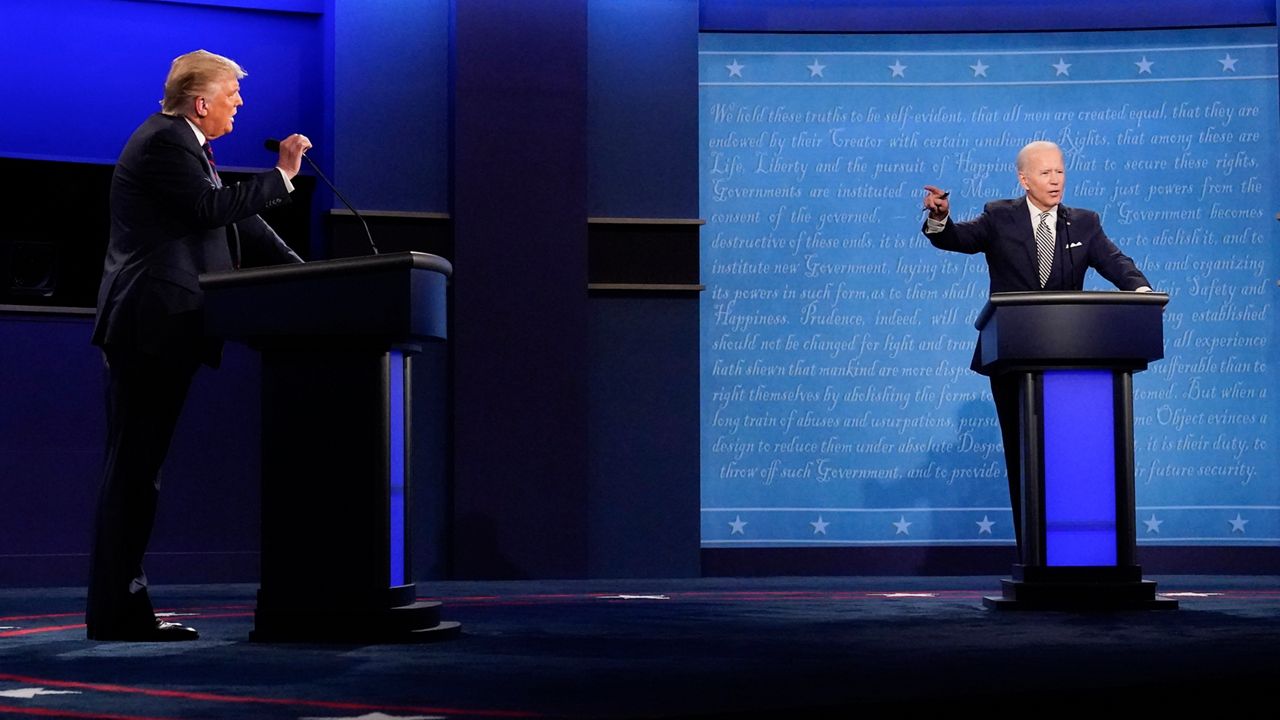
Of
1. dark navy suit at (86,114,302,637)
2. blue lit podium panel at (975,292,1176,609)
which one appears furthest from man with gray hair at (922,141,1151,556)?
dark navy suit at (86,114,302,637)

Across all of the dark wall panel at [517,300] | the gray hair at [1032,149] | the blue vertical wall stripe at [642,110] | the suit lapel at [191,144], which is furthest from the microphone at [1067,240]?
the suit lapel at [191,144]

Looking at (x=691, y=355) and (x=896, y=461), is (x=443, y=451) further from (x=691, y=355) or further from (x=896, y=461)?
(x=896, y=461)

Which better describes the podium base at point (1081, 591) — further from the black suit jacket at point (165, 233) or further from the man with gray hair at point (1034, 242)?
the black suit jacket at point (165, 233)

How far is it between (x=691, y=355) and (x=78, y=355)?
240 cm

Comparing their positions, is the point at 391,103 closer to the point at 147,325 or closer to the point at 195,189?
the point at 195,189

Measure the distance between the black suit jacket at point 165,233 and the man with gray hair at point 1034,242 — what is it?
2.21 meters

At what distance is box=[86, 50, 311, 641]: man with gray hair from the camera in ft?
11.3

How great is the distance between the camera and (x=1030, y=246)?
4.71m

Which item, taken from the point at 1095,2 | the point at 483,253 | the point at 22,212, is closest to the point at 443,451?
the point at 483,253

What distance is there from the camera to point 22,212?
5820 mm

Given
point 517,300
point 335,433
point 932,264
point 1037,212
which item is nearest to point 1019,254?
point 1037,212

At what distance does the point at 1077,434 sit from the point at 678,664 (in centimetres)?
199

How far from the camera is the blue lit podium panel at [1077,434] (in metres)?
4.31

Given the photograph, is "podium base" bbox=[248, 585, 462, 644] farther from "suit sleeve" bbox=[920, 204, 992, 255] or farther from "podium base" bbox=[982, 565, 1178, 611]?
"suit sleeve" bbox=[920, 204, 992, 255]
